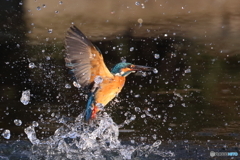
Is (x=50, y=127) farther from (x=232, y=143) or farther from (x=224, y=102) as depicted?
(x=224, y=102)

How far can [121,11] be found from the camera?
6.18 metres

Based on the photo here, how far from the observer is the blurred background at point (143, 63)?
3.18 metres

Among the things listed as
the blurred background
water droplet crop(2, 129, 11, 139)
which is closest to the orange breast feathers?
the blurred background

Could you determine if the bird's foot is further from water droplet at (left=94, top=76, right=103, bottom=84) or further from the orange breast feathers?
water droplet at (left=94, top=76, right=103, bottom=84)

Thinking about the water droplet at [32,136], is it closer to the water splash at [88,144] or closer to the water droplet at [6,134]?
the water splash at [88,144]

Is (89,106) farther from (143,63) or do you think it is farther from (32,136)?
(143,63)

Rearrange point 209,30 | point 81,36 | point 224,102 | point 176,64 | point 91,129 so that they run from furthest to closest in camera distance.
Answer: point 209,30 → point 176,64 → point 224,102 → point 91,129 → point 81,36

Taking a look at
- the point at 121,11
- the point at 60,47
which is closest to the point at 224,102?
the point at 60,47

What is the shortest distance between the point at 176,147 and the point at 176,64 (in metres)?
2.39

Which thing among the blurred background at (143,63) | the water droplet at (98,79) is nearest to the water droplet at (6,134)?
the blurred background at (143,63)

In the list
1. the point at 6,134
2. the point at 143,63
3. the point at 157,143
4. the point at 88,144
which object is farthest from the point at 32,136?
the point at 143,63

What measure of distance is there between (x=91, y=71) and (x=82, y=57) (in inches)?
3.8

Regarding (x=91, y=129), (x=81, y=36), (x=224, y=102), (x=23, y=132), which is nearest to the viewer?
(x=81, y=36)

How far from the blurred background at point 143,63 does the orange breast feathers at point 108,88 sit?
0.30 meters
